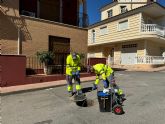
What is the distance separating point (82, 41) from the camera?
1528cm

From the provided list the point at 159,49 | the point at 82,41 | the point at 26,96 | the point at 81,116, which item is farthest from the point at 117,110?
the point at 159,49

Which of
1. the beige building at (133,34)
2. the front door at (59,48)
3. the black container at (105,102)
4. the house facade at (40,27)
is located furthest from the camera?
the beige building at (133,34)

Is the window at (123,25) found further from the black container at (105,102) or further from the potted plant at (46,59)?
the black container at (105,102)

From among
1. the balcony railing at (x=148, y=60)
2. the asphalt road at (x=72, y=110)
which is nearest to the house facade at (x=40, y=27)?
the asphalt road at (x=72, y=110)

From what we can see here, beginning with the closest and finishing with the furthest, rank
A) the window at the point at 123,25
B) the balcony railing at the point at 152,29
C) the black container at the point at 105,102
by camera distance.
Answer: the black container at the point at 105,102 → the balcony railing at the point at 152,29 → the window at the point at 123,25

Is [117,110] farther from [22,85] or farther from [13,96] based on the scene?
[22,85]

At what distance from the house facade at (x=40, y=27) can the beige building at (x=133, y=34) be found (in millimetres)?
8032

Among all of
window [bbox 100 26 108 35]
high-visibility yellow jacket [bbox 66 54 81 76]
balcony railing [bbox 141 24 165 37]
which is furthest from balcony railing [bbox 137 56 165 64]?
high-visibility yellow jacket [bbox 66 54 81 76]

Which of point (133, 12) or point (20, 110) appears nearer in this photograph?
point (20, 110)

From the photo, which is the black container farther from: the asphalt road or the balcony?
the balcony

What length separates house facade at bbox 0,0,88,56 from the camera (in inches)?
445

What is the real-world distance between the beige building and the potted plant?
42.8 feet

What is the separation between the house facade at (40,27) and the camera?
37.1 feet

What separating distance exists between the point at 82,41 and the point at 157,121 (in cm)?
1084
